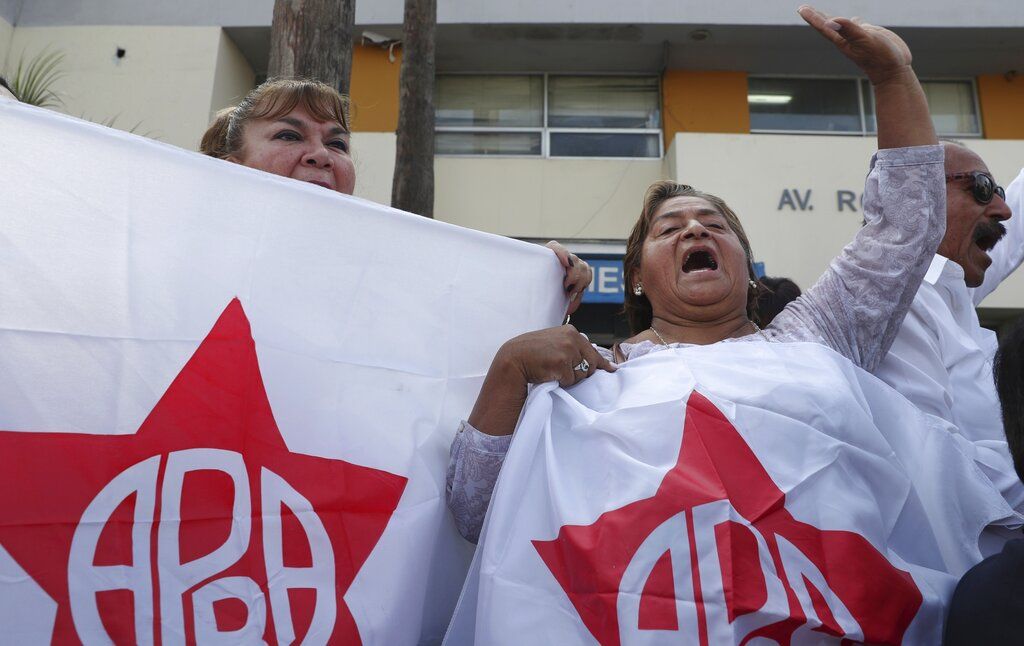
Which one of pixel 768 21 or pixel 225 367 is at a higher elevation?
pixel 768 21

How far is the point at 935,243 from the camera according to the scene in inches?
71.1

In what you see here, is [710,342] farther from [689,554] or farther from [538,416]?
[689,554]

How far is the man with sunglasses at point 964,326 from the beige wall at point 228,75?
717 centimetres

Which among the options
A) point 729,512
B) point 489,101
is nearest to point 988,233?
point 729,512

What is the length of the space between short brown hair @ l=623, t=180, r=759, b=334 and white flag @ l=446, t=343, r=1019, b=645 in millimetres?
598

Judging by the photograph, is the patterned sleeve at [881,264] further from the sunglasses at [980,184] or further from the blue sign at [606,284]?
the blue sign at [606,284]

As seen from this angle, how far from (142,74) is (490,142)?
3.52 m

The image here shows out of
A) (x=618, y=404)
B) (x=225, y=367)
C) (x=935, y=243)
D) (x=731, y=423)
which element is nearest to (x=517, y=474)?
(x=618, y=404)

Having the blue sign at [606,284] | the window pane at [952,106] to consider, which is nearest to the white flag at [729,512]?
the blue sign at [606,284]

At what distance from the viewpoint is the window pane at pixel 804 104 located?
356 inches

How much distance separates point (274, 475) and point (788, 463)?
93 centimetres

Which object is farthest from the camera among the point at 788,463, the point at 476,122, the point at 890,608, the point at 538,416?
the point at 476,122

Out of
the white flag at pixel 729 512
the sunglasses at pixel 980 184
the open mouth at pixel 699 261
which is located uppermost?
the sunglasses at pixel 980 184

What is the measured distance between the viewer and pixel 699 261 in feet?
7.13
